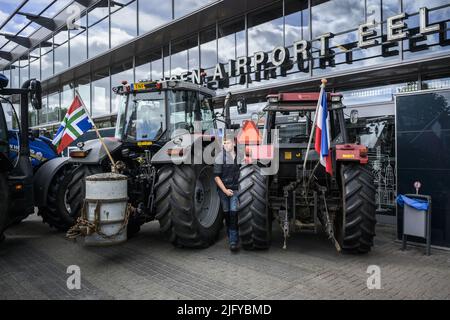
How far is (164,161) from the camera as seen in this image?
5266 mm

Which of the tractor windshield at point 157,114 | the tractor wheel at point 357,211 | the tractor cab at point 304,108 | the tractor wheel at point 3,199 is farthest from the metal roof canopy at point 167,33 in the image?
the tractor wheel at point 3,199

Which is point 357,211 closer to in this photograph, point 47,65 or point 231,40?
point 231,40

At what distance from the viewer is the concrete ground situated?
3.89m

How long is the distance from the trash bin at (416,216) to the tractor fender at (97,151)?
473cm

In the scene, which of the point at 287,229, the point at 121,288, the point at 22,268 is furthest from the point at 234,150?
the point at 22,268

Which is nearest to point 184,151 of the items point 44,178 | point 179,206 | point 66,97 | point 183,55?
point 179,206

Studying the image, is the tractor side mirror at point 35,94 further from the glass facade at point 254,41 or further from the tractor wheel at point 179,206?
the glass facade at point 254,41

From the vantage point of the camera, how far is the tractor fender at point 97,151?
18.9 ft

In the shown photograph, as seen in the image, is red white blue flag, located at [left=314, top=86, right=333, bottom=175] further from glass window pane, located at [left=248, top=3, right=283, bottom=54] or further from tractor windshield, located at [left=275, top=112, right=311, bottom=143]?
glass window pane, located at [left=248, top=3, right=283, bottom=54]

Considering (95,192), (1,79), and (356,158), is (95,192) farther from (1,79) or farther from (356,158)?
(356,158)

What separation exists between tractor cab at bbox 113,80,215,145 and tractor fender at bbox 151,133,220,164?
0.55 m

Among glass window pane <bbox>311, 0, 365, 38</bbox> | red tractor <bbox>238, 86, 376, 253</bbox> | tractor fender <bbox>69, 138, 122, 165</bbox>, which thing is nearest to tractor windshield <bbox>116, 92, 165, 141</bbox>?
tractor fender <bbox>69, 138, 122, 165</bbox>

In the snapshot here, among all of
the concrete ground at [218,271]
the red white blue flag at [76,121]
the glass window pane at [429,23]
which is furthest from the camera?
the glass window pane at [429,23]

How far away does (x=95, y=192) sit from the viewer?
4.57 meters
